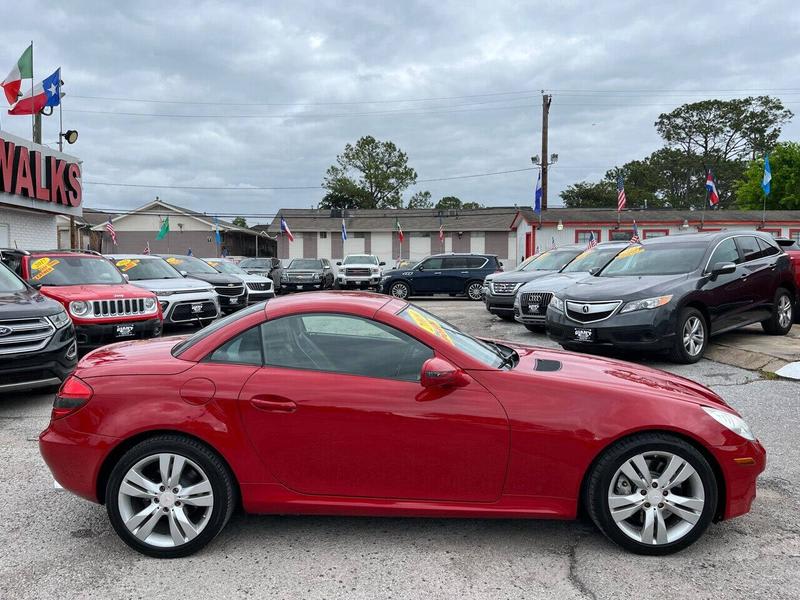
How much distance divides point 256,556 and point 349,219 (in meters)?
41.3

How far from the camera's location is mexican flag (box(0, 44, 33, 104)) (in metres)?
18.5

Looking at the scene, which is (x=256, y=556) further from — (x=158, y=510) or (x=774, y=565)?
(x=774, y=565)

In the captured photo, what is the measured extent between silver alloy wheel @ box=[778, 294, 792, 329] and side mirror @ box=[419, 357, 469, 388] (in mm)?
8218

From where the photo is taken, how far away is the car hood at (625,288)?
7457 mm

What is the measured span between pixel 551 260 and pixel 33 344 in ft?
35.2

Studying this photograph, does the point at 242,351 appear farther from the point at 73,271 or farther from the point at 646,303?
the point at 73,271

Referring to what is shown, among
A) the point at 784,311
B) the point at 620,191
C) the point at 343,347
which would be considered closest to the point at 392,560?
the point at 343,347

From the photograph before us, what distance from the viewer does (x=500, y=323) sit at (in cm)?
1278

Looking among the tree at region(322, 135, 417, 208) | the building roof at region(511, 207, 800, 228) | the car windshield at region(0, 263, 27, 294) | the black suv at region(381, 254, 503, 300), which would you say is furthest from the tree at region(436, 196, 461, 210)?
the car windshield at region(0, 263, 27, 294)

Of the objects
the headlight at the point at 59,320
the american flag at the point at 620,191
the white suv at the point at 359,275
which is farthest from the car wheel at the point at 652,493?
the american flag at the point at 620,191

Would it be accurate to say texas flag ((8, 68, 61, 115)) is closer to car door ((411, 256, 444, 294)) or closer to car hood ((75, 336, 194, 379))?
car door ((411, 256, 444, 294))

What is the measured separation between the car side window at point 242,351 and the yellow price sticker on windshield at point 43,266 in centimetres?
712

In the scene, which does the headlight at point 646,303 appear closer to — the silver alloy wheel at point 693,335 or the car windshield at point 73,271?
the silver alloy wheel at point 693,335

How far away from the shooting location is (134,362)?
3.41m
